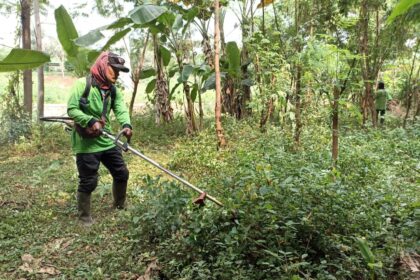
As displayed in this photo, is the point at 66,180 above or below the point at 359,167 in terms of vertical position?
below

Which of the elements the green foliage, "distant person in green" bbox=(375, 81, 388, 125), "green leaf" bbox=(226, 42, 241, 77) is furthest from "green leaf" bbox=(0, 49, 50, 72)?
"distant person in green" bbox=(375, 81, 388, 125)

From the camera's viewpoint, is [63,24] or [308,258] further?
[63,24]

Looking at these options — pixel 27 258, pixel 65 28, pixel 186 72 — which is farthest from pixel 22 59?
pixel 186 72

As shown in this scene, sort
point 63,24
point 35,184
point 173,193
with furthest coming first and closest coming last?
1. point 63,24
2. point 35,184
3. point 173,193

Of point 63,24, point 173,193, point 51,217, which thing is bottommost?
point 51,217

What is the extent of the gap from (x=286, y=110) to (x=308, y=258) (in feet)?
15.2

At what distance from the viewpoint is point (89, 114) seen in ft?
14.0

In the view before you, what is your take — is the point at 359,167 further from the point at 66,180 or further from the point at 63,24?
the point at 63,24

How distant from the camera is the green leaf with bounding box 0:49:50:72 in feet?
11.7

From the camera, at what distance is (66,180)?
5.82 meters

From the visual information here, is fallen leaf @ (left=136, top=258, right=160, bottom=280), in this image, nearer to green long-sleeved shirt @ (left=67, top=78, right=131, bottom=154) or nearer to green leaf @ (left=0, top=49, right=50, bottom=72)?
green long-sleeved shirt @ (left=67, top=78, right=131, bottom=154)

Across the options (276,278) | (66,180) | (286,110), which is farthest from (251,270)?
(286,110)

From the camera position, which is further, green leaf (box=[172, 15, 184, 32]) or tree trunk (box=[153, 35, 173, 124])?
tree trunk (box=[153, 35, 173, 124])

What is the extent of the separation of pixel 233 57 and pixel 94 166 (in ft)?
13.0
